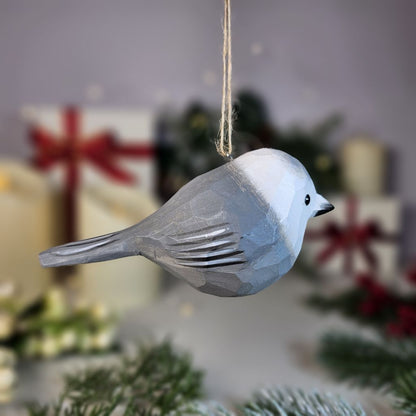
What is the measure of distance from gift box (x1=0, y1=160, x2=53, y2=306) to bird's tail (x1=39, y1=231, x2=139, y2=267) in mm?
474

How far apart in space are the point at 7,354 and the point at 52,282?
0.35m

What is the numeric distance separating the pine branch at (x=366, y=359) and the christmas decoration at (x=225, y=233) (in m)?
0.21

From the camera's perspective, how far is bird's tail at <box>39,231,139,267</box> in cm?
22

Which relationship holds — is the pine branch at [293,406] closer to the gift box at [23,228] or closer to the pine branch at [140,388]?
the pine branch at [140,388]

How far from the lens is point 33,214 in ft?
2.34

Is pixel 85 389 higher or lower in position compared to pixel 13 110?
lower

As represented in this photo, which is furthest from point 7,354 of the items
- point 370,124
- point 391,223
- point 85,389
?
point 370,124

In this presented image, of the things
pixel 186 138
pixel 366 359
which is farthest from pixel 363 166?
pixel 366 359

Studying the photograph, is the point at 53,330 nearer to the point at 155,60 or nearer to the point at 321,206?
the point at 321,206

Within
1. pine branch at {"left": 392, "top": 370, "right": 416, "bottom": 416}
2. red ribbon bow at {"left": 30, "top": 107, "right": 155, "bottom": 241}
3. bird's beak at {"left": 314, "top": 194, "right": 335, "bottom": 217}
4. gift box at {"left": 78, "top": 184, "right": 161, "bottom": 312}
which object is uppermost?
bird's beak at {"left": 314, "top": 194, "right": 335, "bottom": 217}

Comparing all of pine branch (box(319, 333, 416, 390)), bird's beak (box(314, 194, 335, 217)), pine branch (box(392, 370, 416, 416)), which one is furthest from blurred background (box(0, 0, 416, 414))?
bird's beak (box(314, 194, 335, 217))

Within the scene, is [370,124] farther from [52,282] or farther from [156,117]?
[52,282]

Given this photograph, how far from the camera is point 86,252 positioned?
222 millimetres

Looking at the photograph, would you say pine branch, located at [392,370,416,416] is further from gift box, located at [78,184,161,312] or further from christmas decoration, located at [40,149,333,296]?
gift box, located at [78,184,161,312]
